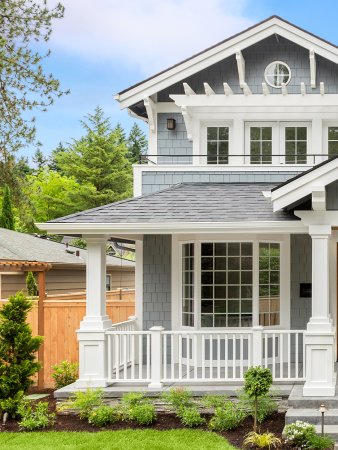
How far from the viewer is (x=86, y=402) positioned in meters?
9.62

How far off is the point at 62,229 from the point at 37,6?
7065 millimetres

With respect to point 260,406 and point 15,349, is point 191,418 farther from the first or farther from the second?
point 15,349

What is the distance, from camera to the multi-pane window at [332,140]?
1373cm

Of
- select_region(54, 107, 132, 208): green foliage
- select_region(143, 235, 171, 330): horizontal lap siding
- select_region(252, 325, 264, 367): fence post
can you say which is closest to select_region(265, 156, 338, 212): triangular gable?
select_region(252, 325, 264, 367): fence post

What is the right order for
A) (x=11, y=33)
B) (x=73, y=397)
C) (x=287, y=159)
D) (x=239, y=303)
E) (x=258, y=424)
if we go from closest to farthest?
(x=258, y=424)
(x=73, y=397)
(x=239, y=303)
(x=287, y=159)
(x=11, y=33)

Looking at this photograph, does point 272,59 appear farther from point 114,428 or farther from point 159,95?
point 114,428

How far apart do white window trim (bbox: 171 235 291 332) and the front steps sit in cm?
245

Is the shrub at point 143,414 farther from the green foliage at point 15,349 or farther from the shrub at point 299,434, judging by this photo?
the shrub at point 299,434

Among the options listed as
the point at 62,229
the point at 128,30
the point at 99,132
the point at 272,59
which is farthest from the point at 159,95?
the point at 128,30

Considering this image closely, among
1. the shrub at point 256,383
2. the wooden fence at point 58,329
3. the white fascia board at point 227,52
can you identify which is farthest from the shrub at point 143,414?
the white fascia board at point 227,52

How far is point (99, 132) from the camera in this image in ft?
146

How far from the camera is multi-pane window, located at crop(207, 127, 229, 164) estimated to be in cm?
1394

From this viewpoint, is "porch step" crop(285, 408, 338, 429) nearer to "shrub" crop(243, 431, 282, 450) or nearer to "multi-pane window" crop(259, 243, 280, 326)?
"shrub" crop(243, 431, 282, 450)

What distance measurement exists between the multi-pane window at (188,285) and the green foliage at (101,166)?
28798 mm
